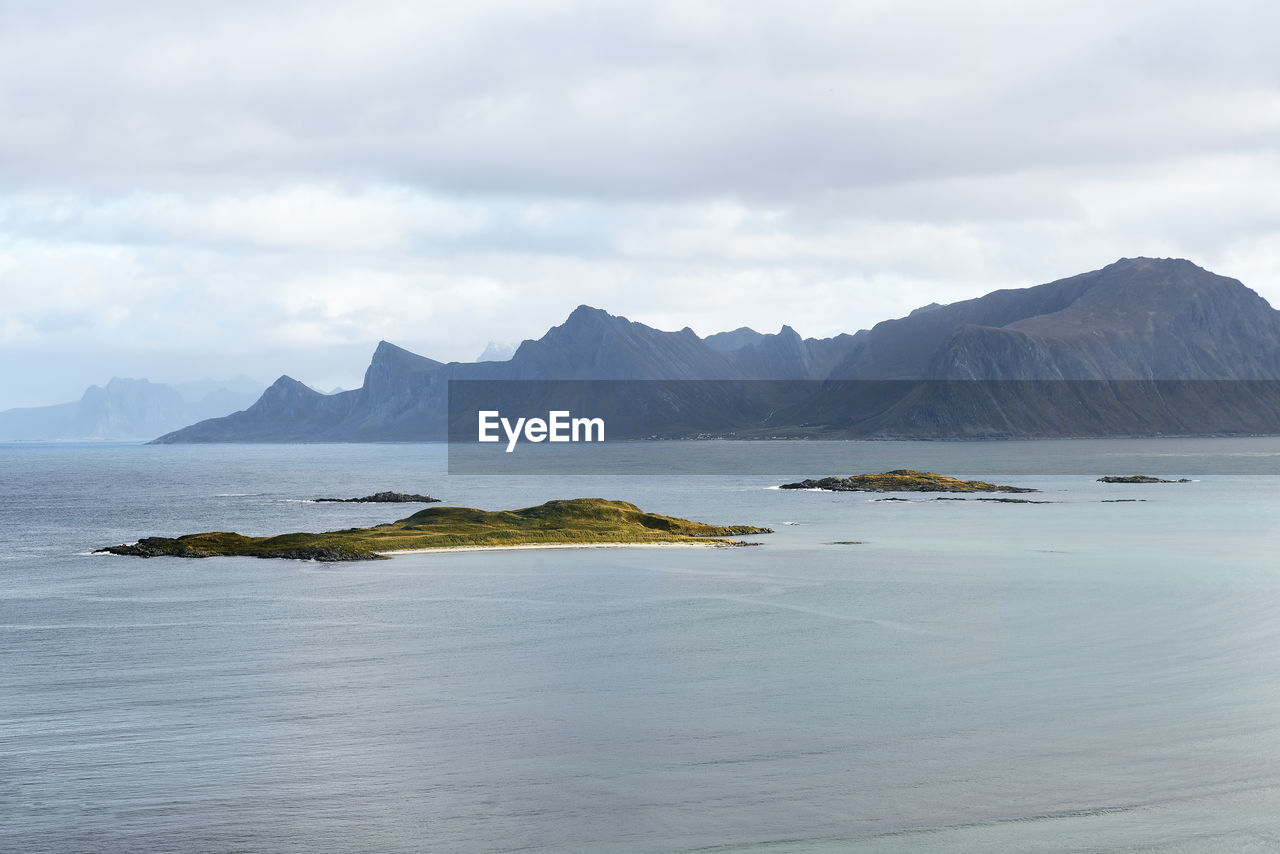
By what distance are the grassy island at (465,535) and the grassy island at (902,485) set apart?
7662 cm

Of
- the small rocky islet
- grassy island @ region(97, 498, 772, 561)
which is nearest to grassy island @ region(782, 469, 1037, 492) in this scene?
the small rocky islet

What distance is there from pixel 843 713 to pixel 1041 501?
425 ft

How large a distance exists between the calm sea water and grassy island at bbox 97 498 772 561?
27.6ft

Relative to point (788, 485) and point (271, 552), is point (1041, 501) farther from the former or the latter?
point (271, 552)

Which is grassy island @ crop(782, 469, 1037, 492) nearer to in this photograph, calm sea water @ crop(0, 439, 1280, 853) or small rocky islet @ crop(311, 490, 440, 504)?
small rocky islet @ crop(311, 490, 440, 504)

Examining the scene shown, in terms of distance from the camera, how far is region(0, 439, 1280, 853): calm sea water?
2541cm

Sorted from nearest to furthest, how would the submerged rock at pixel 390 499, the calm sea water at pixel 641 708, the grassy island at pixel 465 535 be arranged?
the calm sea water at pixel 641 708 < the grassy island at pixel 465 535 < the submerged rock at pixel 390 499

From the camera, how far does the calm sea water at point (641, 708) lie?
25406 millimetres

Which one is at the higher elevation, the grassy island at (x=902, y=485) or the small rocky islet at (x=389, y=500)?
the grassy island at (x=902, y=485)

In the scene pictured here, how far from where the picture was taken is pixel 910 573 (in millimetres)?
77312

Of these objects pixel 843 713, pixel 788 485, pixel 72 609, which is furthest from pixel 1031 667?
pixel 788 485

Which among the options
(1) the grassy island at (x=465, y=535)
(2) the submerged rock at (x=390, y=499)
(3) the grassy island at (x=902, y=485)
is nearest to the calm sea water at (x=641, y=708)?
(1) the grassy island at (x=465, y=535)

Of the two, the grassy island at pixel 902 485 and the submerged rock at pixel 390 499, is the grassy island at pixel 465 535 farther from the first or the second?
the grassy island at pixel 902 485

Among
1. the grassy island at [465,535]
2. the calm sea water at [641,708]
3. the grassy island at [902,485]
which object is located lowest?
the calm sea water at [641,708]
